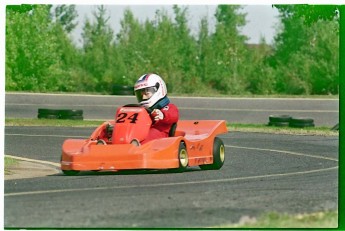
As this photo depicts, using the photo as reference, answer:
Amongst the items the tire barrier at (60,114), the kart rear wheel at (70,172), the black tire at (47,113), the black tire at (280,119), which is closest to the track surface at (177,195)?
the kart rear wheel at (70,172)

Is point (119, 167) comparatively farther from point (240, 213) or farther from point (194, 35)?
point (194, 35)

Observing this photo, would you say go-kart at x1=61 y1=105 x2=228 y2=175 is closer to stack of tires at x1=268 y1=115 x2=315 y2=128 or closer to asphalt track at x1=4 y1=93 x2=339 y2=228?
asphalt track at x1=4 y1=93 x2=339 y2=228

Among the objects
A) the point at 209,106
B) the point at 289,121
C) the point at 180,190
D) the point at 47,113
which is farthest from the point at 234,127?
the point at 180,190

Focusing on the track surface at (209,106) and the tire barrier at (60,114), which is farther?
the tire barrier at (60,114)

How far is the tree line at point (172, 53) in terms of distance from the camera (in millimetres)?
21234

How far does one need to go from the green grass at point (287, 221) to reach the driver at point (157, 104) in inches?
173

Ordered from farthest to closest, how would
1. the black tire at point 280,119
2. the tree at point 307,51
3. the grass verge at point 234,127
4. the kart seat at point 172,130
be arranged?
the black tire at point 280,119, the grass verge at point 234,127, the tree at point 307,51, the kart seat at point 172,130

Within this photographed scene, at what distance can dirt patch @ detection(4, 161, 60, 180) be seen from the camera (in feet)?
61.5

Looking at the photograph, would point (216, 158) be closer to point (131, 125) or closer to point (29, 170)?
point (131, 125)

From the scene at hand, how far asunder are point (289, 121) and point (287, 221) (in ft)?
48.8

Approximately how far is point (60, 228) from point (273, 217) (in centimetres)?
280

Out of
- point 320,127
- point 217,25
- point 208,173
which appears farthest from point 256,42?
point 320,127

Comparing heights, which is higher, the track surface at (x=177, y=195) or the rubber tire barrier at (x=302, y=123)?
the track surface at (x=177, y=195)

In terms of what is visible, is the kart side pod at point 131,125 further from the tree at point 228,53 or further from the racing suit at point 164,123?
the tree at point 228,53
